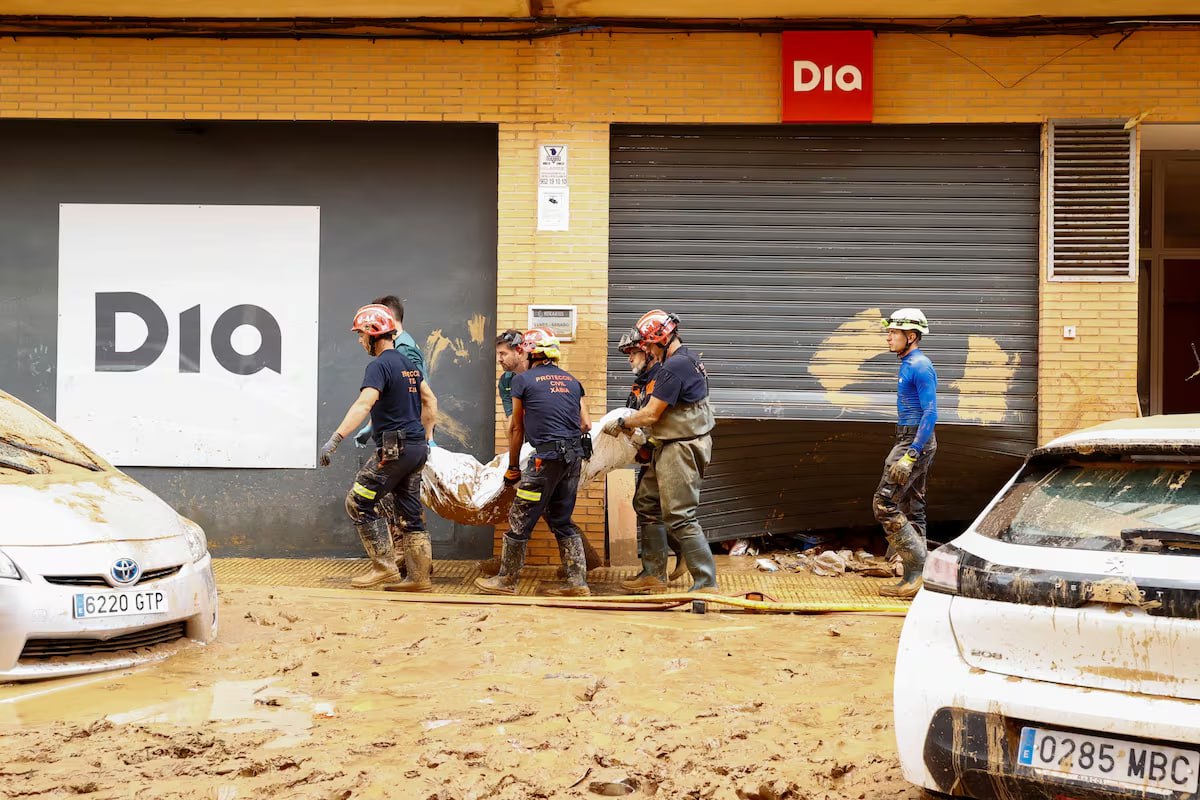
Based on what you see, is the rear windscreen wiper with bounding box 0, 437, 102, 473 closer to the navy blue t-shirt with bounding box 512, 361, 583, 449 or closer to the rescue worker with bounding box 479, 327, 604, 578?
the navy blue t-shirt with bounding box 512, 361, 583, 449

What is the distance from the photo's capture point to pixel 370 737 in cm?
452

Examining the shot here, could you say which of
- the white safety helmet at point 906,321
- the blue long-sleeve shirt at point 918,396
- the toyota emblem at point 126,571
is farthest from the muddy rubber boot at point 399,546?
the white safety helmet at point 906,321

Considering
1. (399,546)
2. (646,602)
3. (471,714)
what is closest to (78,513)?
(471,714)

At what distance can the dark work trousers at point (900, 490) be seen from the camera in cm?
837

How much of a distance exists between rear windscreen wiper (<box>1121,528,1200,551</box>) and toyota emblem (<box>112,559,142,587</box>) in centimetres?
434

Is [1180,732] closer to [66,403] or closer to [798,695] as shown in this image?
[798,695]

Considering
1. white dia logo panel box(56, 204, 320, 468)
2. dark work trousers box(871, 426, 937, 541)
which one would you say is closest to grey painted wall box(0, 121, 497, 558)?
white dia logo panel box(56, 204, 320, 468)

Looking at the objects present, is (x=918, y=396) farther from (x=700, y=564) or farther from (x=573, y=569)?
(x=573, y=569)

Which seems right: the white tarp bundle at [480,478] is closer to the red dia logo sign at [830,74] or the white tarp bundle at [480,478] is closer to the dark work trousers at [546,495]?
the dark work trousers at [546,495]

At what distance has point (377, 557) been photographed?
844 centimetres

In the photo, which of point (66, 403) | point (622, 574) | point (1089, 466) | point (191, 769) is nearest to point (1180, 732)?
point (1089, 466)

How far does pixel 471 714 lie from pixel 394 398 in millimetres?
3747

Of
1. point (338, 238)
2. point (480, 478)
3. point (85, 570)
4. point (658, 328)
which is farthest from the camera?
point (338, 238)

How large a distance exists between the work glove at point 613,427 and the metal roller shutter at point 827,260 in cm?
116
